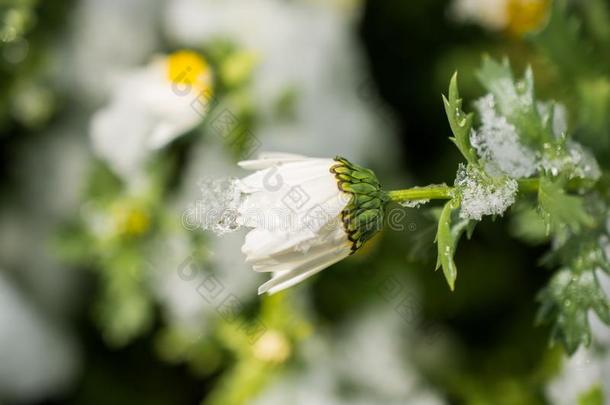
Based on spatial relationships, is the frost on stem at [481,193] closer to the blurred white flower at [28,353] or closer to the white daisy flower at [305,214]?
the white daisy flower at [305,214]

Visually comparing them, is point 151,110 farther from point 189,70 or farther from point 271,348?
point 271,348

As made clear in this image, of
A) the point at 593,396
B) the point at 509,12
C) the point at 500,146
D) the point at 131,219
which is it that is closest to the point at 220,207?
the point at 500,146

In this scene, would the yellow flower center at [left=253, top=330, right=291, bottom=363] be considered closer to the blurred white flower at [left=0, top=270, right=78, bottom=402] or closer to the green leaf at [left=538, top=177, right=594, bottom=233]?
the blurred white flower at [left=0, top=270, right=78, bottom=402]

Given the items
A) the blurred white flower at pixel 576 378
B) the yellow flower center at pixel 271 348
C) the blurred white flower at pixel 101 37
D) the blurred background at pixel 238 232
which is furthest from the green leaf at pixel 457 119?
the blurred white flower at pixel 101 37

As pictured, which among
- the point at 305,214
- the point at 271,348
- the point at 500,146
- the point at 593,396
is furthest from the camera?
the point at 271,348

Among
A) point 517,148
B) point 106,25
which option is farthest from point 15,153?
point 517,148

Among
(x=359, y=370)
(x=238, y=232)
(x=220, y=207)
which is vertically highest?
(x=220, y=207)

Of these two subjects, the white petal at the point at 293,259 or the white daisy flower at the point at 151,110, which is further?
the white daisy flower at the point at 151,110

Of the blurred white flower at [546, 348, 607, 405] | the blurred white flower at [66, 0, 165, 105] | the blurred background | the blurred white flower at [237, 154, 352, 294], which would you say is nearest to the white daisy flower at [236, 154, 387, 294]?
the blurred white flower at [237, 154, 352, 294]
